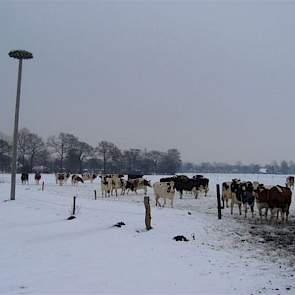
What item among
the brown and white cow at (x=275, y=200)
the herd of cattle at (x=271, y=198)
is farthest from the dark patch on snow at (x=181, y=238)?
the brown and white cow at (x=275, y=200)

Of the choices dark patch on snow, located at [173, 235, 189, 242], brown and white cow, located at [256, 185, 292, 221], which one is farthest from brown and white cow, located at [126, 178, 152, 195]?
dark patch on snow, located at [173, 235, 189, 242]

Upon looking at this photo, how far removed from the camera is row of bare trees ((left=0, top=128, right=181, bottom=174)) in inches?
4225

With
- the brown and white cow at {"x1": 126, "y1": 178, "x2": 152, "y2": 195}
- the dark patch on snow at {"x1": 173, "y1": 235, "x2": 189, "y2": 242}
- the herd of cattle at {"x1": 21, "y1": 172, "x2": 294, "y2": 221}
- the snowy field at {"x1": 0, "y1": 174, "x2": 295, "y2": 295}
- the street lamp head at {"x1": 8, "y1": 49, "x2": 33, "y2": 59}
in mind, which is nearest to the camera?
the snowy field at {"x1": 0, "y1": 174, "x2": 295, "y2": 295}

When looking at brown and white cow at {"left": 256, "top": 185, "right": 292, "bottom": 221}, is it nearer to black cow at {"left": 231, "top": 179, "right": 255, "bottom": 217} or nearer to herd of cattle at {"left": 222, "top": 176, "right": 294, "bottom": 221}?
herd of cattle at {"left": 222, "top": 176, "right": 294, "bottom": 221}

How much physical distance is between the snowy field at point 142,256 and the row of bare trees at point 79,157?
8063 centimetres

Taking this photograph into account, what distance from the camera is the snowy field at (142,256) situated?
9156 mm

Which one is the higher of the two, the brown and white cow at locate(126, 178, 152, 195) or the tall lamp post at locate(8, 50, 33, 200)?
the tall lamp post at locate(8, 50, 33, 200)

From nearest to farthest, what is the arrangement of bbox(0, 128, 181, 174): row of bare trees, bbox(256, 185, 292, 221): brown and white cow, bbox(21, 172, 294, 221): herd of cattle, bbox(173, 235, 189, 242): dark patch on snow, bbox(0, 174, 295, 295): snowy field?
1. bbox(0, 174, 295, 295): snowy field
2. bbox(173, 235, 189, 242): dark patch on snow
3. bbox(256, 185, 292, 221): brown and white cow
4. bbox(21, 172, 294, 221): herd of cattle
5. bbox(0, 128, 181, 174): row of bare trees

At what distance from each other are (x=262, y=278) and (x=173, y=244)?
4.17m

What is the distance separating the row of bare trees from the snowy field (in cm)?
8063

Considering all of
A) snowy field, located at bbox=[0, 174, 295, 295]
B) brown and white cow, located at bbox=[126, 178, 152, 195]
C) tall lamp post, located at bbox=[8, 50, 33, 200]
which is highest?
tall lamp post, located at bbox=[8, 50, 33, 200]

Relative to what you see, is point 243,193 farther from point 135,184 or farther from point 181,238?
point 135,184

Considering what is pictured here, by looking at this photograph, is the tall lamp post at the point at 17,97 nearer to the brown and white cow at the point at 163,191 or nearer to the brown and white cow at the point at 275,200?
the brown and white cow at the point at 163,191

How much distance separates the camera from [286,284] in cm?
921
